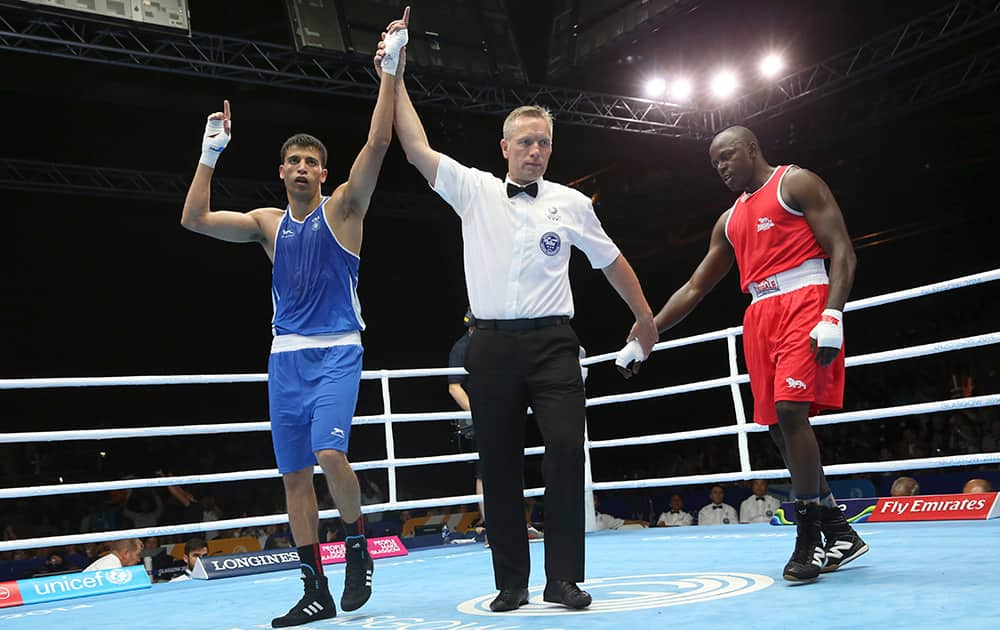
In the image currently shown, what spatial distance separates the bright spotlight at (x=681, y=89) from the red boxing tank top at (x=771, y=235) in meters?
6.53

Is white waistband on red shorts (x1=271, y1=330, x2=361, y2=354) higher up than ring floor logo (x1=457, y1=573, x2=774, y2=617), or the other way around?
white waistband on red shorts (x1=271, y1=330, x2=361, y2=354)

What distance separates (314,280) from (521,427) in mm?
725

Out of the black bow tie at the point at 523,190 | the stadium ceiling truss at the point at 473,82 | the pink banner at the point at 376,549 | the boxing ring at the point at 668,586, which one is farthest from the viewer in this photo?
the stadium ceiling truss at the point at 473,82

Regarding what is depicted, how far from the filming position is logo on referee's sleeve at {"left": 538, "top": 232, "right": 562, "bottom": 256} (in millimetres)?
2400

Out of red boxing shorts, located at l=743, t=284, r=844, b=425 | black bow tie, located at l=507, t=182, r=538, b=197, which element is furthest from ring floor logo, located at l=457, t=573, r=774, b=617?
black bow tie, located at l=507, t=182, r=538, b=197

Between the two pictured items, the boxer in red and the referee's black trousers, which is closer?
the referee's black trousers

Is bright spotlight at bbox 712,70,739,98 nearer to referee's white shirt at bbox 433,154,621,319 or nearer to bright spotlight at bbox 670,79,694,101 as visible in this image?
bright spotlight at bbox 670,79,694,101

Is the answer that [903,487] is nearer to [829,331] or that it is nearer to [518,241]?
[829,331]

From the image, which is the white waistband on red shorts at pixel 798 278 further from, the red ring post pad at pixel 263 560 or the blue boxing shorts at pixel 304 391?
the red ring post pad at pixel 263 560

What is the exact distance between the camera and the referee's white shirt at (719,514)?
789 centimetres

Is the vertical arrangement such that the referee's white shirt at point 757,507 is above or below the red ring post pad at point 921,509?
below

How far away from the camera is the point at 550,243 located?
2.41 metres

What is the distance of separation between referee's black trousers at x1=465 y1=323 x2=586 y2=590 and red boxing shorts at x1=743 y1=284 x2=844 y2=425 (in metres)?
0.56

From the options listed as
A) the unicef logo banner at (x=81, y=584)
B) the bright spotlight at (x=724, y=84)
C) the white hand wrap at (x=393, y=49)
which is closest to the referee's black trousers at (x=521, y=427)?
the white hand wrap at (x=393, y=49)
